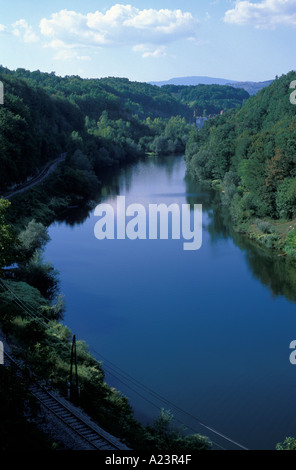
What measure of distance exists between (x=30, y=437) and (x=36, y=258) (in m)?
15.0

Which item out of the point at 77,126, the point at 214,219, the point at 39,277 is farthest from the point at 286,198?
the point at 77,126

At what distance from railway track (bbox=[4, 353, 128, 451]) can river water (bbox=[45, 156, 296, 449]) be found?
9.79 ft

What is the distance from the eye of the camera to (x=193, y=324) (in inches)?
858

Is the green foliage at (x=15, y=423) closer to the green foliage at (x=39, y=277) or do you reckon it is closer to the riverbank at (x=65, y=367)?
the riverbank at (x=65, y=367)

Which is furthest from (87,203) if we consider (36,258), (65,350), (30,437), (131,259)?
(30,437)

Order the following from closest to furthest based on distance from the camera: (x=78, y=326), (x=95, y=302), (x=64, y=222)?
(x=78, y=326) < (x=95, y=302) < (x=64, y=222)

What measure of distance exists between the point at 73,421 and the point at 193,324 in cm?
968

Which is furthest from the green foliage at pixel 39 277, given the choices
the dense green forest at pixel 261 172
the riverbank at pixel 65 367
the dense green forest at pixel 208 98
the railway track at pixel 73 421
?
the dense green forest at pixel 208 98

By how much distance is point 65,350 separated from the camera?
1775 centimetres

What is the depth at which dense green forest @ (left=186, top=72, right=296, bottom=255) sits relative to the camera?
33938mm

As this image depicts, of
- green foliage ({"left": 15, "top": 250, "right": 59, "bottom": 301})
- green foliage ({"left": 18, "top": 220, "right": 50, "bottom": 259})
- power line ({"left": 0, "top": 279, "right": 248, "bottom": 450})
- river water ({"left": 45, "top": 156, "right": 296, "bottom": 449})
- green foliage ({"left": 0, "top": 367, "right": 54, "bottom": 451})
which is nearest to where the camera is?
green foliage ({"left": 0, "top": 367, "right": 54, "bottom": 451})

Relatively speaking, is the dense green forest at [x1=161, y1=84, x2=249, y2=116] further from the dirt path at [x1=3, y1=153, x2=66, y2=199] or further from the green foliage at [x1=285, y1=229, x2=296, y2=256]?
the green foliage at [x1=285, y1=229, x2=296, y2=256]

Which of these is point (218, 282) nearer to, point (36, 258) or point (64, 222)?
point (36, 258)

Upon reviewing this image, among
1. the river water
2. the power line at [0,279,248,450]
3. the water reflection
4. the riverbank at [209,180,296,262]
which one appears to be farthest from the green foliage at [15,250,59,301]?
the riverbank at [209,180,296,262]
